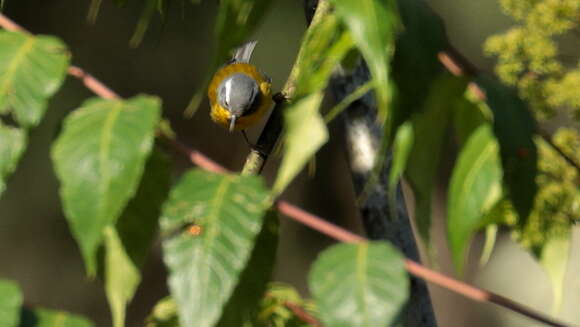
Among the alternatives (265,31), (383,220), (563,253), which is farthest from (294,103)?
(265,31)

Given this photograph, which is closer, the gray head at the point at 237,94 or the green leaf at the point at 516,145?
the green leaf at the point at 516,145

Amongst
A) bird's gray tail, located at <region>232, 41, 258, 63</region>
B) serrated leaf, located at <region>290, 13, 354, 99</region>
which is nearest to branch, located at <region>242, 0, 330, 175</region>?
serrated leaf, located at <region>290, 13, 354, 99</region>

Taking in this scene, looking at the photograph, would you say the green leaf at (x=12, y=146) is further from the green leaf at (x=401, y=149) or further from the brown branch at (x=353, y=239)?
the green leaf at (x=401, y=149)

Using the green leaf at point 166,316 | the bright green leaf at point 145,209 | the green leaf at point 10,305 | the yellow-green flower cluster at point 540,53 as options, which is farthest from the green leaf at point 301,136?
the yellow-green flower cluster at point 540,53

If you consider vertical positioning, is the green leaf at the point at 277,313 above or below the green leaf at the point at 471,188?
below

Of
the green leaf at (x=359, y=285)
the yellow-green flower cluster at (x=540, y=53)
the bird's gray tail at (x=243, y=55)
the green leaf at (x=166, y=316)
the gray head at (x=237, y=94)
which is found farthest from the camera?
the bird's gray tail at (x=243, y=55)

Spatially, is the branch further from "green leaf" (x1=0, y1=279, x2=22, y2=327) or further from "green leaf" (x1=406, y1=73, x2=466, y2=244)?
"green leaf" (x1=0, y1=279, x2=22, y2=327)

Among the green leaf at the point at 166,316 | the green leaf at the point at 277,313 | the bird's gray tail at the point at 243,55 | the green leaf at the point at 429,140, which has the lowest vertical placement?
the bird's gray tail at the point at 243,55

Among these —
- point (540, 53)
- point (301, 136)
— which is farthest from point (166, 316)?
point (540, 53)
